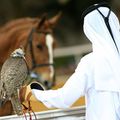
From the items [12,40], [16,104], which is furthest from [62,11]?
[16,104]

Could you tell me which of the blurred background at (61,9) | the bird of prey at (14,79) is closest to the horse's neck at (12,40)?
the bird of prey at (14,79)

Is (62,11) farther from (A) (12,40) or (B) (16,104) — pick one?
(B) (16,104)

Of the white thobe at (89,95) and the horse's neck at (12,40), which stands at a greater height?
the horse's neck at (12,40)

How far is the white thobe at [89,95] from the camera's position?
4.06 m

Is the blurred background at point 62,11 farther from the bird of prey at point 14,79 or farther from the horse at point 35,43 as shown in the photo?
the bird of prey at point 14,79

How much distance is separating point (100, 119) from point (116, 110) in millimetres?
116

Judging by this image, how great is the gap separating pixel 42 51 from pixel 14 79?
2877mm

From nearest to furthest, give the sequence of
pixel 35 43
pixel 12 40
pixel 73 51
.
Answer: pixel 12 40
pixel 35 43
pixel 73 51

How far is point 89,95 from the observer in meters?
4.16

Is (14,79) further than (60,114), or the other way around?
(60,114)

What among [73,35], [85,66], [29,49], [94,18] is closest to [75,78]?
[85,66]

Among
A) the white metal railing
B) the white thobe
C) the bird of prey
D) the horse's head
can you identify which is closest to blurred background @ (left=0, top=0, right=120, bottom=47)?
the horse's head

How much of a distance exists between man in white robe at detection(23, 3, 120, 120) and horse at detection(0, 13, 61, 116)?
256cm

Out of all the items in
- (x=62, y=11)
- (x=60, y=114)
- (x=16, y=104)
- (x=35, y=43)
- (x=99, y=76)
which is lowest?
(x=60, y=114)
